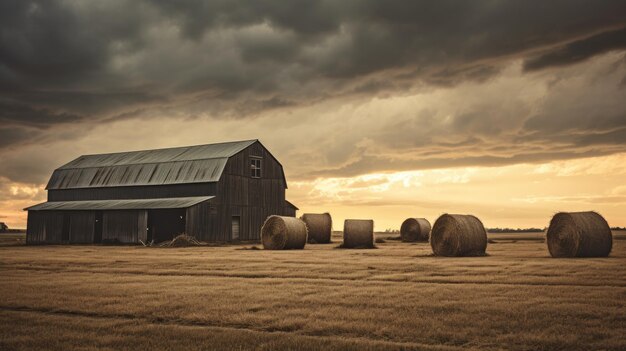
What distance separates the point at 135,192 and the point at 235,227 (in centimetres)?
1155

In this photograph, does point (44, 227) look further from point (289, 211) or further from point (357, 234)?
point (357, 234)

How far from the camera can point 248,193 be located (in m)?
50.2

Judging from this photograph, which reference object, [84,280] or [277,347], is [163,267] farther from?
[277,347]

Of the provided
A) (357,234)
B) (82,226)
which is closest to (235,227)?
(82,226)

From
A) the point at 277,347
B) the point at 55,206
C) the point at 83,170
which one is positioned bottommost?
the point at 277,347

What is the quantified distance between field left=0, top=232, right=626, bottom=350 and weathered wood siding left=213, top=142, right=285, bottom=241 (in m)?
29.6

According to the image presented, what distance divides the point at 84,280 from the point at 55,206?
4325cm

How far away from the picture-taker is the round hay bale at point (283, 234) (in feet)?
109

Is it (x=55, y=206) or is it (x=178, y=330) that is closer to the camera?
(x=178, y=330)

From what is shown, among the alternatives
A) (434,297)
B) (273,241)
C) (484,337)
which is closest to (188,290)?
(434,297)

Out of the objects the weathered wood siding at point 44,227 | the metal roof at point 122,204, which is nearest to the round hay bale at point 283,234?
the metal roof at point 122,204

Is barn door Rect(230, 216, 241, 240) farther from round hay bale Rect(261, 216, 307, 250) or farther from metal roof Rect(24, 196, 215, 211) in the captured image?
round hay bale Rect(261, 216, 307, 250)

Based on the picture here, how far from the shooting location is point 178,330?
9008 millimetres

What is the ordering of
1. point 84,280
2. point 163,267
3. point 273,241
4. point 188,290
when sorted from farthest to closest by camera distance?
point 273,241
point 163,267
point 84,280
point 188,290
